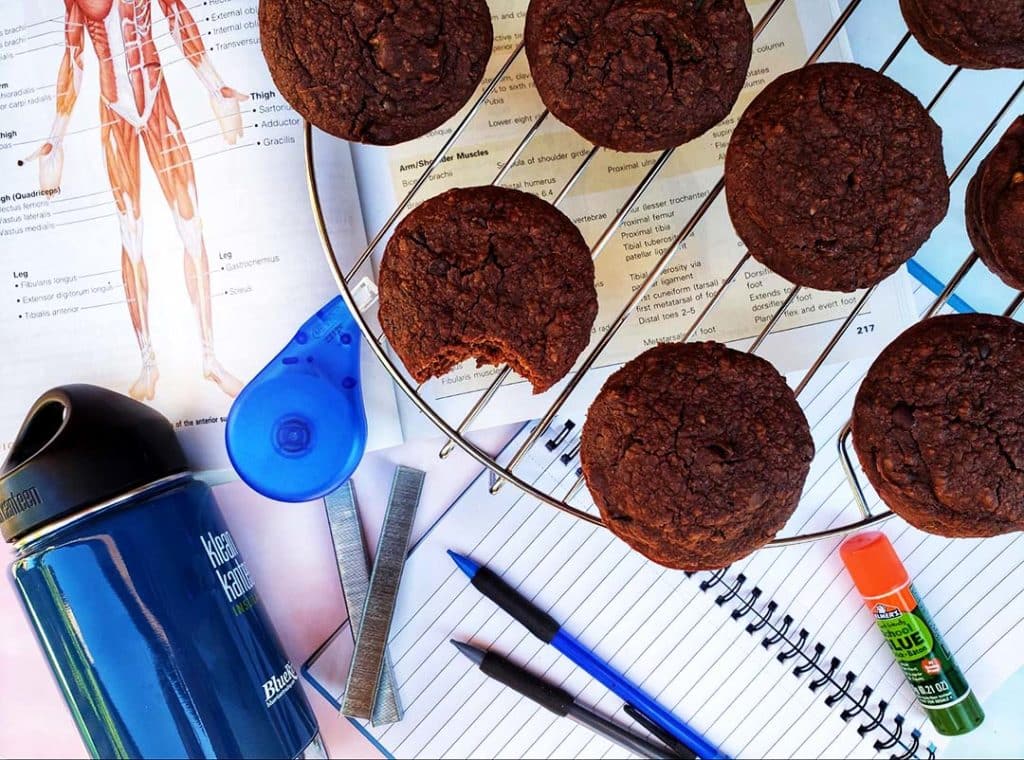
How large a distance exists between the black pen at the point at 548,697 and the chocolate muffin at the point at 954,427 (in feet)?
1.89

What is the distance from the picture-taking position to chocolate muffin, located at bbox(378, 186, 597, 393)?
33.6 inches

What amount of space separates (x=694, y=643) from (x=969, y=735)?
0.48 metres

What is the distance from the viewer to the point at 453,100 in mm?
907

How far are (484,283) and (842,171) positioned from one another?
0.43 metres

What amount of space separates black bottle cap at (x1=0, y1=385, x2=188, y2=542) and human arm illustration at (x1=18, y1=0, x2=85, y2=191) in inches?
14.5

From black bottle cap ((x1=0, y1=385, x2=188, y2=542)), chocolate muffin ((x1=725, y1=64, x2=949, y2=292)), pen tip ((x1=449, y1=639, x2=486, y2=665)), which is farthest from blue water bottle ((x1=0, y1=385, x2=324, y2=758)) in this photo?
chocolate muffin ((x1=725, y1=64, x2=949, y2=292))

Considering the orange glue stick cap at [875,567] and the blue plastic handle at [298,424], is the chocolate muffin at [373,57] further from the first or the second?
the orange glue stick cap at [875,567]

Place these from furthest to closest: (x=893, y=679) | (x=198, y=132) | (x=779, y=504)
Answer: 1. (x=893, y=679)
2. (x=198, y=132)
3. (x=779, y=504)

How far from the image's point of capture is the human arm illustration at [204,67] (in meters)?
1.08

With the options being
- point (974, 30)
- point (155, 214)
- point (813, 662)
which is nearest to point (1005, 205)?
point (974, 30)

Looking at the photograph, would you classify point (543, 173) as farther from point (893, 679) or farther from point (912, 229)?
point (893, 679)

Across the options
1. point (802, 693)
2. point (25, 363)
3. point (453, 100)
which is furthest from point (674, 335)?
point (25, 363)

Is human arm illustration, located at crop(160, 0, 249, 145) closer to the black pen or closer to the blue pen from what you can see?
the blue pen

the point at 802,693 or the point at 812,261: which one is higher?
the point at 812,261
